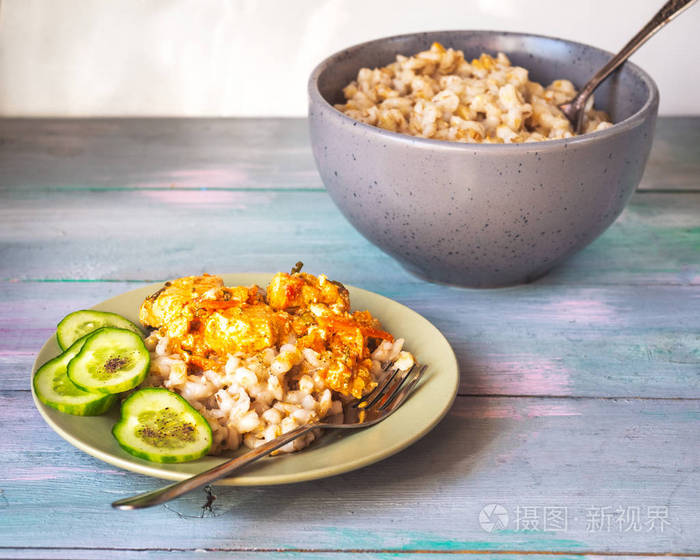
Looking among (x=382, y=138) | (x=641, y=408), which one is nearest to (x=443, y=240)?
(x=382, y=138)

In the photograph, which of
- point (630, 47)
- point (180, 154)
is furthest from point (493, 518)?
point (180, 154)

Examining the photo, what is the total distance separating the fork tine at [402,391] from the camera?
97 cm

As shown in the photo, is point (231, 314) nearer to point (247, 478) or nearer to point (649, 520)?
point (247, 478)

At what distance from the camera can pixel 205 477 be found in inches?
31.5

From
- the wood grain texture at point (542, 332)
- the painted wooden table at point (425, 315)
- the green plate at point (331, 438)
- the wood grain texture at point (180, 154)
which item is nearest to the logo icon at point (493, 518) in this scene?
the painted wooden table at point (425, 315)

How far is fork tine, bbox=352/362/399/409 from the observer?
3.23ft

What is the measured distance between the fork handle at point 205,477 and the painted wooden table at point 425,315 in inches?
3.2

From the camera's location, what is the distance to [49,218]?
5.22 feet

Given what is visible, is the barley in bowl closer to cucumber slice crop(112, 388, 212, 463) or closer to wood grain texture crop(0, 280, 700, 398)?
wood grain texture crop(0, 280, 700, 398)

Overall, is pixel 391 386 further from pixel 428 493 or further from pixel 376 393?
pixel 428 493

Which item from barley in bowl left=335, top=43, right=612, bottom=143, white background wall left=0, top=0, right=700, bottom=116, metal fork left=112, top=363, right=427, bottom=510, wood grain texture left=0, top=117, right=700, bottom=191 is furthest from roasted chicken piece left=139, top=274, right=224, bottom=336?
white background wall left=0, top=0, right=700, bottom=116

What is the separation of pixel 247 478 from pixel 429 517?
210 mm

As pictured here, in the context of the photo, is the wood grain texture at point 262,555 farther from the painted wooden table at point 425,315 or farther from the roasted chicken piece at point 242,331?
the roasted chicken piece at point 242,331

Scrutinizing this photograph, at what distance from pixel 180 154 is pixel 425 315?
869mm
